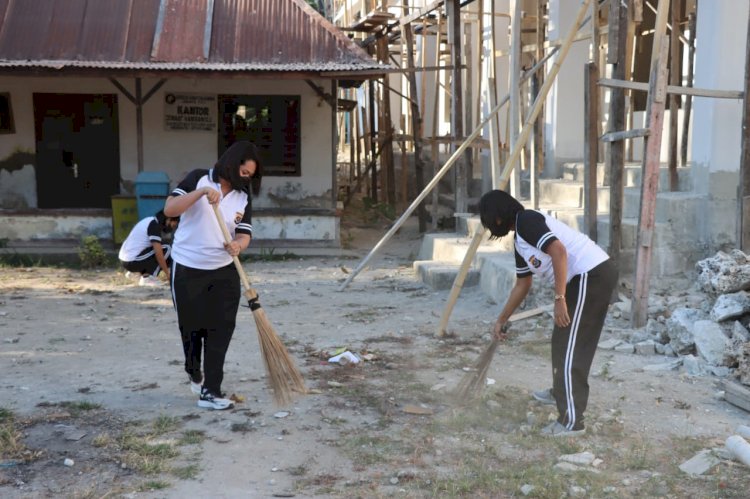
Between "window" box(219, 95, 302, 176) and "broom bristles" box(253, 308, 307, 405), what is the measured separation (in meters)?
8.19

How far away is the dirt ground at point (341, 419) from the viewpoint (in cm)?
407

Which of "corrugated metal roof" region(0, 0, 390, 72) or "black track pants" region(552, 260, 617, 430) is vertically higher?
"corrugated metal roof" region(0, 0, 390, 72)

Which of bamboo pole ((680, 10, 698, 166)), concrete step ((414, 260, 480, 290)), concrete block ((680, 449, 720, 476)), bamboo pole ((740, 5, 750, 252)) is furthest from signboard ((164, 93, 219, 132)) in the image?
concrete block ((680, 449, 720, 476))

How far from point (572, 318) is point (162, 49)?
9019mm

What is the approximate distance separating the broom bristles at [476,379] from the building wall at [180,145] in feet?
24.7

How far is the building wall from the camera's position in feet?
41.8

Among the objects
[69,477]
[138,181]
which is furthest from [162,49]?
[69,477]

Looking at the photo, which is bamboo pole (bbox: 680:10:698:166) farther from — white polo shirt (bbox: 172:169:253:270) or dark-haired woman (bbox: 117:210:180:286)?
white polo shirt (bbox: 172:169:253:270)

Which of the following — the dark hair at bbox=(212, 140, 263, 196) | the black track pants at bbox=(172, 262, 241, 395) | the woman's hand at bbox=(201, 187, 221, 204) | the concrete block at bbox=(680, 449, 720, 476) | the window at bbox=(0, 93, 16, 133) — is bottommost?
the concrete block at bbox=(680, 449, 720, 476)

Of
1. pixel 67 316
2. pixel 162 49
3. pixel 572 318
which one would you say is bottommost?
pixel 67 316

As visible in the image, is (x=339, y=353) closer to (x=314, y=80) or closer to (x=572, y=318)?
(x=572, y=318)

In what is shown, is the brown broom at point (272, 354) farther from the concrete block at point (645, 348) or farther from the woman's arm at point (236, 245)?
the concrete block at point (645, 348)

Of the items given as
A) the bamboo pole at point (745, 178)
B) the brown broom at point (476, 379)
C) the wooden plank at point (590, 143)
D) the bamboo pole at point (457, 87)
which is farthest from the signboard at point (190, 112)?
the brown broom at point (476, 379)

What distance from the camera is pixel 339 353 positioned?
650 cm
